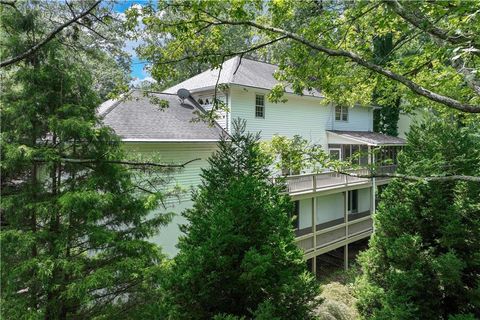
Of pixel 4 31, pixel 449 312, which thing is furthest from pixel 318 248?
pixel 4 31

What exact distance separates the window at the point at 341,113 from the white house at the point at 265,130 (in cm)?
7

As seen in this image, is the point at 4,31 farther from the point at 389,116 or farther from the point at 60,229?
the point at 389,116

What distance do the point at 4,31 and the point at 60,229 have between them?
3.10 metres

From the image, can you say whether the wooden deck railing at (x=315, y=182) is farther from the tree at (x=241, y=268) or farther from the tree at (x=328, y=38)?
the tree at (x=241, y=268)

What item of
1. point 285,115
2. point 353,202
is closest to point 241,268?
point 285,115

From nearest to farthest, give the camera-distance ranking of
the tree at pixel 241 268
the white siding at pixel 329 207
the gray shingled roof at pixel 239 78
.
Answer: the tree at pixel 241 268
the gray shingled roof at pixel 239 78
the white siding at pixel 329 207

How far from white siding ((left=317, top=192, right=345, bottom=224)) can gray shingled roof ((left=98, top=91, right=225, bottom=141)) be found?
28.0 ft

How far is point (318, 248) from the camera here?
48.2 feet

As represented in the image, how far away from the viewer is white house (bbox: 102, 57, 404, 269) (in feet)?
38.2

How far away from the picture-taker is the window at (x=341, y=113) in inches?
804

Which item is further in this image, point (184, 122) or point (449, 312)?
point (184, 122)

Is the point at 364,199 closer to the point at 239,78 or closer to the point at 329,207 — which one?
the point at 329,207

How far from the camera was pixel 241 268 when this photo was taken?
170 inches

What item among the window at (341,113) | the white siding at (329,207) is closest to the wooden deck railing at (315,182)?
the white siding at (329,207)
